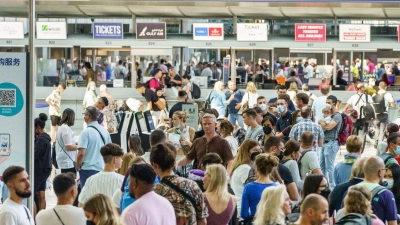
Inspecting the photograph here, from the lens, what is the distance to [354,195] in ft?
21.6

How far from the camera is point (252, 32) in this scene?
100 ft

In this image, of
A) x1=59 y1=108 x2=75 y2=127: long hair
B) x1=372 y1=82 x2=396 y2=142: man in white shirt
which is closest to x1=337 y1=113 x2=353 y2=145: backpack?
x1=59 y1=108 x2=75 y2=127: long hair

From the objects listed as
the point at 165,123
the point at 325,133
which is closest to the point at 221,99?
the point at 165,123

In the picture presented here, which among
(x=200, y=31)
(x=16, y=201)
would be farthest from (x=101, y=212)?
(x=200, y=31)

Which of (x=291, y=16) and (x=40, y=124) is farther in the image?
(x=291, y=16)

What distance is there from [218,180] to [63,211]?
58.7 inches

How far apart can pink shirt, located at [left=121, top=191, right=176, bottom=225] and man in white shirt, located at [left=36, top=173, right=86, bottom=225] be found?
48 cm

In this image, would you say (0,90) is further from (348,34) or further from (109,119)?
(348,34)

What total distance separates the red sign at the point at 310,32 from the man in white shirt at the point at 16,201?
23.9 meters

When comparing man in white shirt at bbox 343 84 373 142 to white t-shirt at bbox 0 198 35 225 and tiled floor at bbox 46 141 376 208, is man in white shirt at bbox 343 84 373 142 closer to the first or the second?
tiled floor at bbox 46 141 376 208

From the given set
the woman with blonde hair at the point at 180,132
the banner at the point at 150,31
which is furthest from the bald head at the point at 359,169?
the banner at the point at 150,31

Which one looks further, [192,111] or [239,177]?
[192,111]

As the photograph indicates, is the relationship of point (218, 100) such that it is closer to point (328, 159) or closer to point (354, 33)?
point (328, 159)

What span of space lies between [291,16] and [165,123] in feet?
54.7
